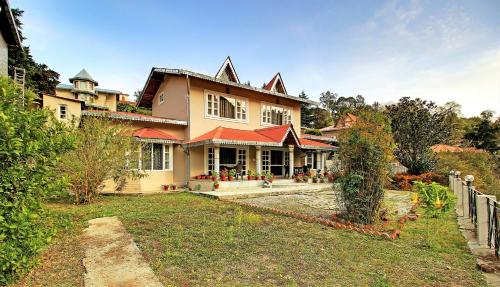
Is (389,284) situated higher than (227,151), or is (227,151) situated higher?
(227,151)

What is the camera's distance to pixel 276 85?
885 inches

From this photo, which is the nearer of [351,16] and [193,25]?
[351,16]

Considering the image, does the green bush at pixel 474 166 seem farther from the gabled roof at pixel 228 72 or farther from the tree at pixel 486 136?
the tree at pixel 486 136

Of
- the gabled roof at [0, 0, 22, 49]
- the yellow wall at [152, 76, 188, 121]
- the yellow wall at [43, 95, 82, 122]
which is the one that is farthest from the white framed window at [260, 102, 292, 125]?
the yellow wall at [43, 95, 82, 122]

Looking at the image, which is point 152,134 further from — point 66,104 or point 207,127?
point 66,104

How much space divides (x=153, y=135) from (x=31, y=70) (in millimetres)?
33469

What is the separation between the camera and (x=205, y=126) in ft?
57.7

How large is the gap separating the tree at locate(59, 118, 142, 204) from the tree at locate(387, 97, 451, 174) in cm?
1774

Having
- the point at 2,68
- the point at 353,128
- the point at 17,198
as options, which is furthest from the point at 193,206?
the point at 2,68

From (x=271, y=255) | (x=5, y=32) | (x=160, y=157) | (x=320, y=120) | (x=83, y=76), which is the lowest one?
(x=271, y=255)

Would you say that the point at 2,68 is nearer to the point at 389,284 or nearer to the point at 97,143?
the point at 97,143

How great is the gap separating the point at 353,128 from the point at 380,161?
1131 millimetres

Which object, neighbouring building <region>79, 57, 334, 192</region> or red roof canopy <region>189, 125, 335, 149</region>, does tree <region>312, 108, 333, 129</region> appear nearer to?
neighbouring building <region>79, 57, 334, 192</region>

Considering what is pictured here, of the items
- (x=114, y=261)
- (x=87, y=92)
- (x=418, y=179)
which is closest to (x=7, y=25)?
(x=114, y=261)
